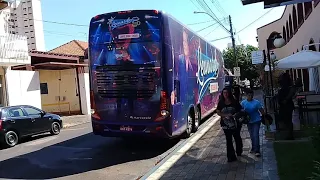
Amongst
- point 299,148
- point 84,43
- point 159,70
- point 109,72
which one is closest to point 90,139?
point 109,72

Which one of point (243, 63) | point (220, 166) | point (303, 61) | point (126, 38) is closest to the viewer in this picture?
point (220, 166)

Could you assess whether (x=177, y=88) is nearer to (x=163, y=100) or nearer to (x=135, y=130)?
(x=163, y=100)

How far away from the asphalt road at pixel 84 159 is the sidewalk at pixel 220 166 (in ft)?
2.89

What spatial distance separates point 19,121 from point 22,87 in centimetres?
883

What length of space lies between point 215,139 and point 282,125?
2.20 meters

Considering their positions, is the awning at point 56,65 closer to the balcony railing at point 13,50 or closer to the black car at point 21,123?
the balcony railing at point 13,50

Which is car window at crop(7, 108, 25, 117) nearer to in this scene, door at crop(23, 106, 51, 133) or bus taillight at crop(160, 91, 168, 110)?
door at crop(23, 106, 51, 133)

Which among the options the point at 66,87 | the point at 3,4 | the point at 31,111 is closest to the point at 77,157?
the point at 31,111

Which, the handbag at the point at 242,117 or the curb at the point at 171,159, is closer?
the curb at the point at 171,159

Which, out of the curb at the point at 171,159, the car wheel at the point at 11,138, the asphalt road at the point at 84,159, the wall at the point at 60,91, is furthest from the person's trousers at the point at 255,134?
the wall at the point at 60,91

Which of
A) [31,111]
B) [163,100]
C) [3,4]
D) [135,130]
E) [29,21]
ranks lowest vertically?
[135,130]

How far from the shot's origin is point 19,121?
43.9ft

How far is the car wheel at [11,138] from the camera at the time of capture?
12656 millimetres

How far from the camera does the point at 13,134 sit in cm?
1302
